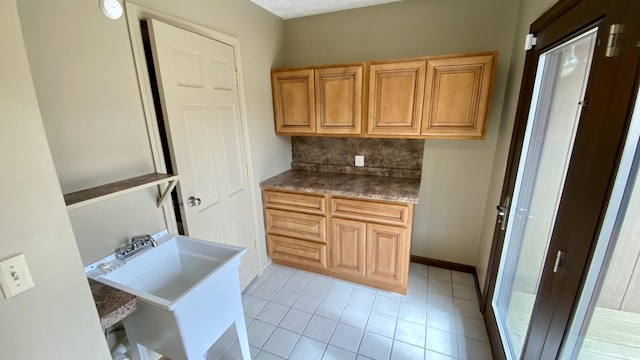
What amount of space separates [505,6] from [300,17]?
171cm

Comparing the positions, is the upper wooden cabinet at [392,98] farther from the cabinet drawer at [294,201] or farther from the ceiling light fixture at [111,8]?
the ceiling light fixture at [111,8]

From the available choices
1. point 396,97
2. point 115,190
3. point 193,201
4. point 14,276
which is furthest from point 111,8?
point 396,97

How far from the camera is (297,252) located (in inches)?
101

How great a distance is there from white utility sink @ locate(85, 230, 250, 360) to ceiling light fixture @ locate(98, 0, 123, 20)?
116 cm

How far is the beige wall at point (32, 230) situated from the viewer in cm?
65

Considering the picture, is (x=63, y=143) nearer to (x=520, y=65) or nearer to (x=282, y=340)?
(x=282, y=340)

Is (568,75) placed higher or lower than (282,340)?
higher

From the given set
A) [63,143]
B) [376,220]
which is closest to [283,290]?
[376,220]

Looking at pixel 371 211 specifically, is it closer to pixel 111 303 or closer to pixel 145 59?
pixel 111 303

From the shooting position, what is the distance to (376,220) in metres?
2.16

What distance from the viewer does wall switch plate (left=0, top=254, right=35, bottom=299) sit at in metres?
0.66

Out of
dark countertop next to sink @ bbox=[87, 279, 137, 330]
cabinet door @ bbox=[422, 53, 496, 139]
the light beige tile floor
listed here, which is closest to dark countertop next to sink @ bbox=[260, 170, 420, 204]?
cabinet door @ bbox=[422, 53, 496, 139]

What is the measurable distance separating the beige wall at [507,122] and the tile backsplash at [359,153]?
2.01 feet

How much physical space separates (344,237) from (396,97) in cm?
126
